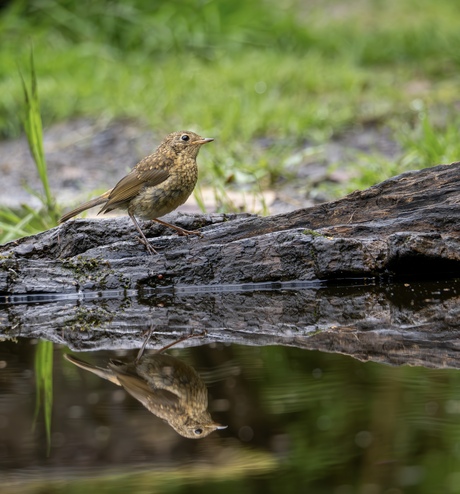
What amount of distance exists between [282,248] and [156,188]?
2.59ft

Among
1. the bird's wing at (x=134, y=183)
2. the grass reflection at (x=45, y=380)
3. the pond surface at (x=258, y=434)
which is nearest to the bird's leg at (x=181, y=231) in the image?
the bird's wing at (x=134, y=183)

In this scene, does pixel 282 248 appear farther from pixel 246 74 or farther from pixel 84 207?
pixel 246 74

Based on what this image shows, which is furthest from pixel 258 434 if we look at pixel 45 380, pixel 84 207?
pixel 84 207

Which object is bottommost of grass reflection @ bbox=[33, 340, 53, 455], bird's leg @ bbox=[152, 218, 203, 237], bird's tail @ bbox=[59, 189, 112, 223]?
grass reflection @ bbox=[33, 340, 53, 455]

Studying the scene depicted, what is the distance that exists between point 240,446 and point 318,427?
0.80ft

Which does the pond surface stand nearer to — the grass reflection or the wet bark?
the grass reflection

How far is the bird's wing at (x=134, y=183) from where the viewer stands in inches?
212

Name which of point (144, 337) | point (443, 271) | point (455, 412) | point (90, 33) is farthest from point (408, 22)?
point (455, 412)

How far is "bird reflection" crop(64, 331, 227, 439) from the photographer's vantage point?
2895 mm

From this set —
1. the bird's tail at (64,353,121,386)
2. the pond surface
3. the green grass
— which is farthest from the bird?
the pond surface

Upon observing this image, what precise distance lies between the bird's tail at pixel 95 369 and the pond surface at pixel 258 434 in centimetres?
4

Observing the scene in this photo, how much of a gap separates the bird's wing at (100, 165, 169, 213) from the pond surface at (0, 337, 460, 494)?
1889mm

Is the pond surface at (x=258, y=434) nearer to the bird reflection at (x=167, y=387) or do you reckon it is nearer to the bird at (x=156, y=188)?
the bird reflection at (x=167, y=387)

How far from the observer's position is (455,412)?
2.83 meters
